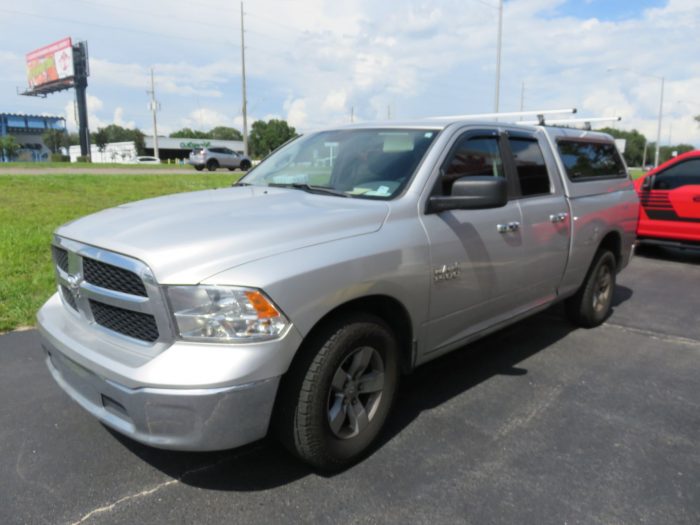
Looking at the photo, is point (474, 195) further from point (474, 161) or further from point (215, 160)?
point (215, 160)

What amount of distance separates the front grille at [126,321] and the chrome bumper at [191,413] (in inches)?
9.1

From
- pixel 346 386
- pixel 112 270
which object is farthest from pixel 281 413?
pixel 112 270

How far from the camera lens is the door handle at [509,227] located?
3729 mm

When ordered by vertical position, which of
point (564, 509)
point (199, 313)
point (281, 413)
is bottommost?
point (564, 509)

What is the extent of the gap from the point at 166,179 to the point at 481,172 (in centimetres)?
1509

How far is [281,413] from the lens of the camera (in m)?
2.61

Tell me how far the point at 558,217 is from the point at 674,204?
17.8 feet

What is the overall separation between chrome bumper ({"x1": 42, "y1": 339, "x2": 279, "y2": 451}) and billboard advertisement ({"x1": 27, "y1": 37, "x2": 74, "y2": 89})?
72156 millimetres

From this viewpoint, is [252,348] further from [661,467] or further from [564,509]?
Result: [661,467]

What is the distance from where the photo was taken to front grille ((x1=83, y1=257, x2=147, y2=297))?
2.47 metres

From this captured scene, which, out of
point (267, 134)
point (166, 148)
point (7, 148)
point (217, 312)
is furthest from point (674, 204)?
point (267, 134)

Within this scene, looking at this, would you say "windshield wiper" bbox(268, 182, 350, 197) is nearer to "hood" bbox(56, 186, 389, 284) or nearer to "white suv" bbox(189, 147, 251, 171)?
"hood" bbox(56, 186, 389, 284)

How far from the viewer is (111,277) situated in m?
2.60

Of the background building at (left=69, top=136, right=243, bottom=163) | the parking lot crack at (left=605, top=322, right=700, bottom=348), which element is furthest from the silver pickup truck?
the background building at (left=69, top=136, right=243, bottom=163)
